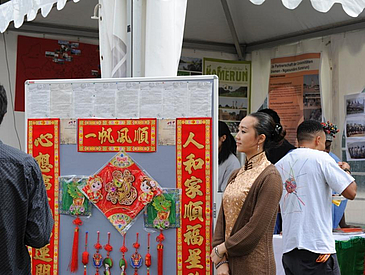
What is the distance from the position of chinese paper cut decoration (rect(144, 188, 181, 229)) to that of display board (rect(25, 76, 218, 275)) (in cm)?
3

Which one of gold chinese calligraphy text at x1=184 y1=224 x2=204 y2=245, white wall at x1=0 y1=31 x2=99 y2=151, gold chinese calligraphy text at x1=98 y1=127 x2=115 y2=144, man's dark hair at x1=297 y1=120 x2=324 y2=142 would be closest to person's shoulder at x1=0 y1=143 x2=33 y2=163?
A: gold chinese calligraphy text at x1=98 y1=127 x2=115 y2=144

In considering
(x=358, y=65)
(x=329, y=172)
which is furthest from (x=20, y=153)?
(x=358, y=65)

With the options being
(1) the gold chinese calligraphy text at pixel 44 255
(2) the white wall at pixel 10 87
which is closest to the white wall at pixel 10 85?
(2) the white wall at pixel 10 87

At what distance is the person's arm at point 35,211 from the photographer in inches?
97.5

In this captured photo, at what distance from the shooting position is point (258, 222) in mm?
2758

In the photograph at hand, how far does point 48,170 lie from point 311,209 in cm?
150

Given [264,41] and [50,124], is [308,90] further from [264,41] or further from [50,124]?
[50,124]

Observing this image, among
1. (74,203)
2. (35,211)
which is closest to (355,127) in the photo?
(74,203)

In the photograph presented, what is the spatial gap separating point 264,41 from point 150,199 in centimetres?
333

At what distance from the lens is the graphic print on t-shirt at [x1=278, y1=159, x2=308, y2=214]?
3.38m

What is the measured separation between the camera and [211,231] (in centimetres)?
308

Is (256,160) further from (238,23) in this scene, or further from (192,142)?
(238,23)

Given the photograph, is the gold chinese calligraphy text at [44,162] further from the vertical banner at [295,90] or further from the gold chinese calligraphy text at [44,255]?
the vertical banner at [295,90]

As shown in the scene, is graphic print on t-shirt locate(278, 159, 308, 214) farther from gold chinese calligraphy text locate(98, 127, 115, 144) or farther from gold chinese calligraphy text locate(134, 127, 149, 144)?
gold chinese calligraphy text locate(98, 127, 115, 144)
